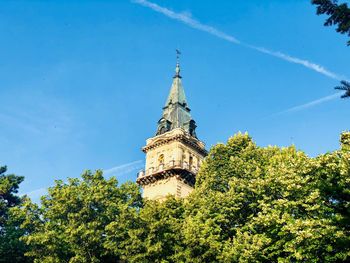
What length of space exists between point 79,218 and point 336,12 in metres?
32.7

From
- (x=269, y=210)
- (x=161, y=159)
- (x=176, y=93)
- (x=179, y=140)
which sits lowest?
(x=269, y=210)

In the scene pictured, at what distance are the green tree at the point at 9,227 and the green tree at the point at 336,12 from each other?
38075 mm

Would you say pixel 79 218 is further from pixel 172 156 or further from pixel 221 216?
pixel 172 156

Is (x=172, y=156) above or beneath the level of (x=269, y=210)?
above

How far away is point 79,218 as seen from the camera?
38.7 meters

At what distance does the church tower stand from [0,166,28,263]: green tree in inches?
686

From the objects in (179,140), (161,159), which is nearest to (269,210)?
(179,140)

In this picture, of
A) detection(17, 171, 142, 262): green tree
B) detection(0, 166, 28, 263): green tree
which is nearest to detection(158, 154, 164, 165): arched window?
detection(17, 171, 142, 262): green tree

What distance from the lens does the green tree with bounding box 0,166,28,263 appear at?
41.5 metres

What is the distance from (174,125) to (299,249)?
137 feet

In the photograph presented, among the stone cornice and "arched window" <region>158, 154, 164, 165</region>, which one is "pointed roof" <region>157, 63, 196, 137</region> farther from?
"arched window" <region>158, 154, 164, 165</region>

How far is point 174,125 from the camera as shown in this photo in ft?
213

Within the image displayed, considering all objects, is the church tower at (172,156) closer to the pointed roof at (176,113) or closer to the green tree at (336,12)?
the pointed roof at (176,113)

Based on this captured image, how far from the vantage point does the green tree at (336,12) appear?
429 inches
